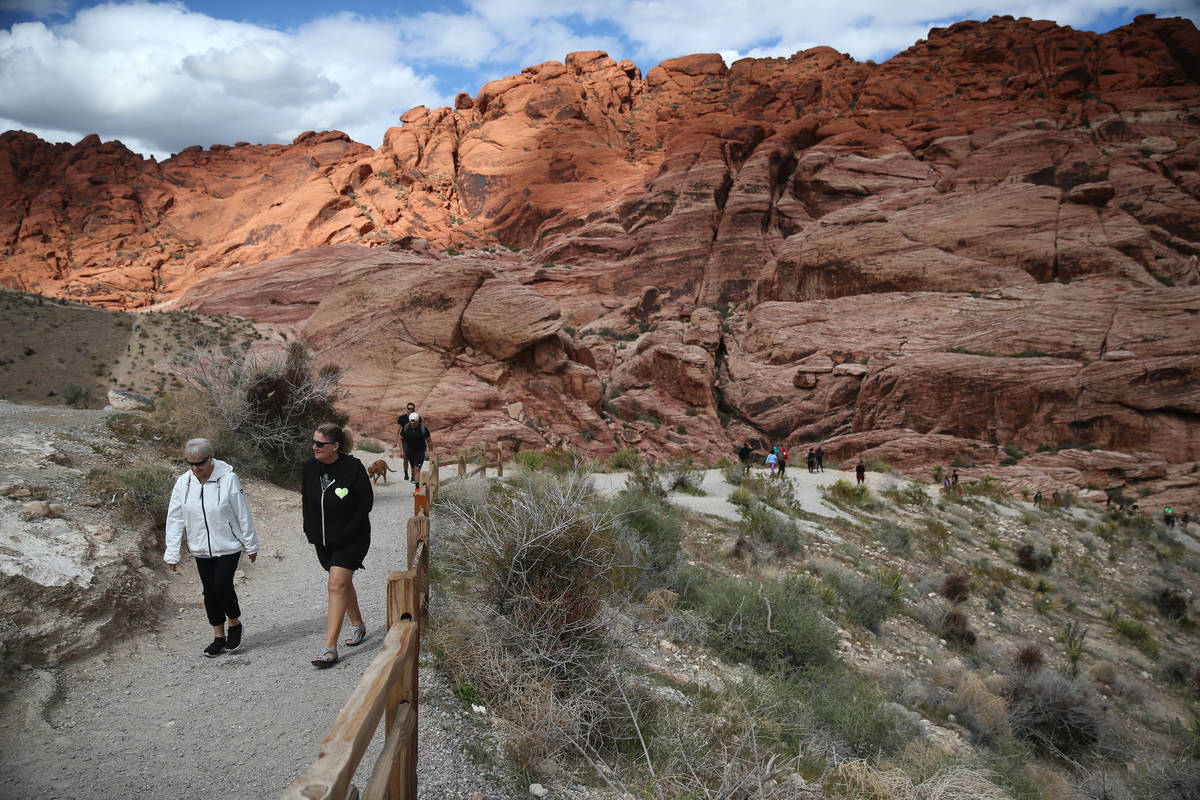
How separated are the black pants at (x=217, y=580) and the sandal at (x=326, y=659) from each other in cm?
82

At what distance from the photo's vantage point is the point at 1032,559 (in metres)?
14.2

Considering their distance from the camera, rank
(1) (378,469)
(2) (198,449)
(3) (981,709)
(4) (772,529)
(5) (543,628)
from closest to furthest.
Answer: (2) (198,449), (5) (543,628), (3) (981,709), (4) (772,529), (1) (378,469)

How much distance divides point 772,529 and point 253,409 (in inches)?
401

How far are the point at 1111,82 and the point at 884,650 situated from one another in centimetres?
6466

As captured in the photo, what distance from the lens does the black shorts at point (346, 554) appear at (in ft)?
13.5

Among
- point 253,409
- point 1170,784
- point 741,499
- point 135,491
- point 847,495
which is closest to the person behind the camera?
point 1170,784

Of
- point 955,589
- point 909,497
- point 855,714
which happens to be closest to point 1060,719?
point 955,589

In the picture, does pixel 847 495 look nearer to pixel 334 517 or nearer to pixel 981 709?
pixel 981 709

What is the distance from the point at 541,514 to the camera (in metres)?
4.46

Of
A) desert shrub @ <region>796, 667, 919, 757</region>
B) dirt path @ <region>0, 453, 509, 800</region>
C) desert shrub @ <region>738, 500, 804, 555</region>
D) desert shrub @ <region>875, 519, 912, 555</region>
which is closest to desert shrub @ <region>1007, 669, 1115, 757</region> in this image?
desert shrub @ <region>796, 667, 919, 757</region>

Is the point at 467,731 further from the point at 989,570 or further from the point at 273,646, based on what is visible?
the point at 989,570

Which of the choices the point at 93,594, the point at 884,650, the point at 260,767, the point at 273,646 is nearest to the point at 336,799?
the point at 260,767

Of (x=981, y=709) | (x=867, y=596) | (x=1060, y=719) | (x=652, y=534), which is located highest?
(x=652, y=534)

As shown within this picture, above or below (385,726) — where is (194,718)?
below
